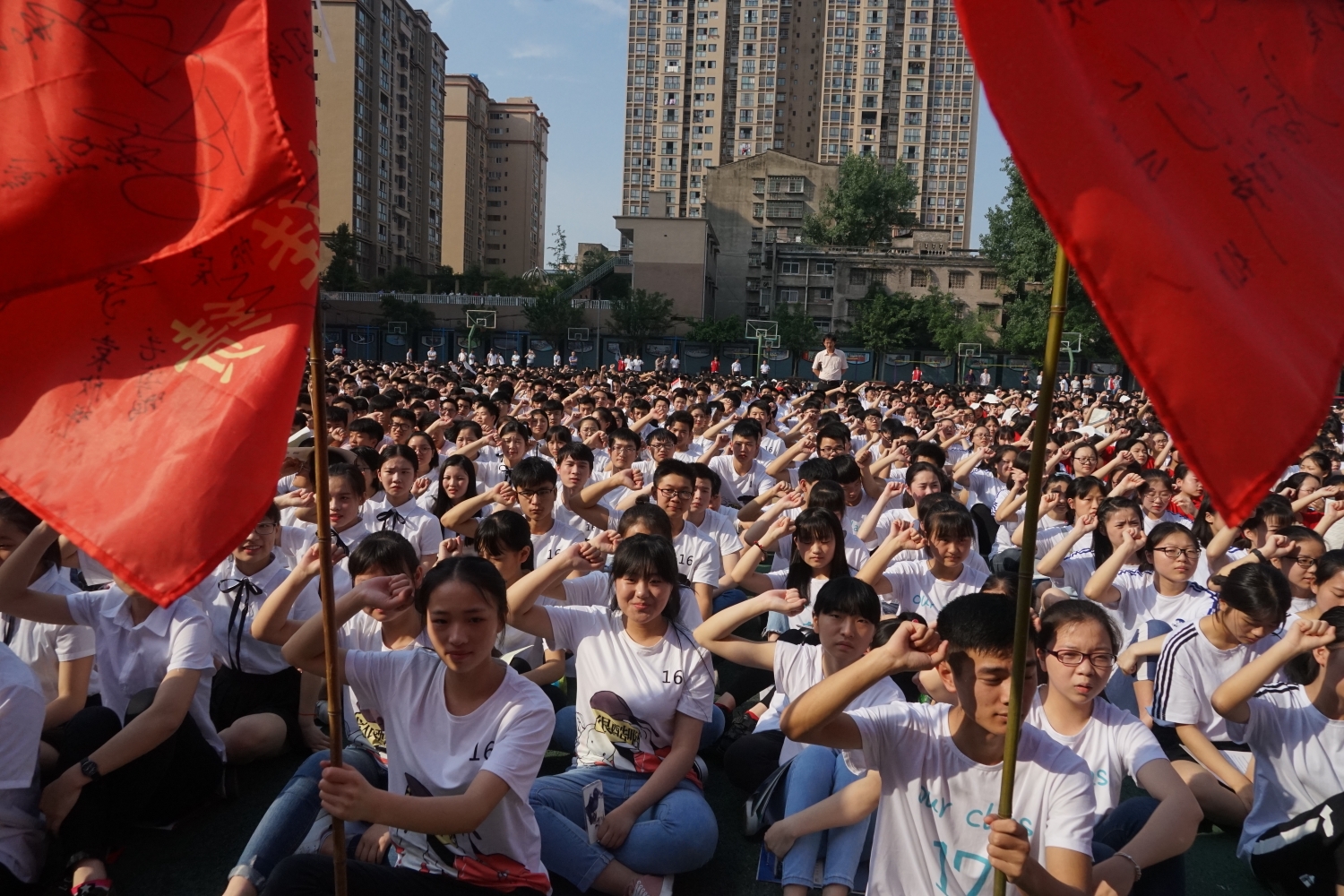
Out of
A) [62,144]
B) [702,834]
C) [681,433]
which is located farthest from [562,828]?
[681,433]

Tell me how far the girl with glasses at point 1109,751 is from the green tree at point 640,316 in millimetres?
48838

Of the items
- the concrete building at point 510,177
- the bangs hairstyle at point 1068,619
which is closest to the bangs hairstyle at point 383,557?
the bangs hairstyle at point 1068,619

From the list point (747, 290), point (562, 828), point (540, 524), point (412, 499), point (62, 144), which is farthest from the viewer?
point (747, 290)

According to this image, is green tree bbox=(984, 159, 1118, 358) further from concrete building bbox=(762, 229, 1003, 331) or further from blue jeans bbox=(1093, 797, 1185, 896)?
blue jeans bbox=(1093, 797, 1185, 896)

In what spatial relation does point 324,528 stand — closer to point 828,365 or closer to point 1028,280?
point 828,365

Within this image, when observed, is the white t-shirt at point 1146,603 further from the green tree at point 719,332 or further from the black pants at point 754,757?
the green tree at point 719,332

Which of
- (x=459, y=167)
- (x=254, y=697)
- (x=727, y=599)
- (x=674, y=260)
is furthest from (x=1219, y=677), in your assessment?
(x=459, y=167)

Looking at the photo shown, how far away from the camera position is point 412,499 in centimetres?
607

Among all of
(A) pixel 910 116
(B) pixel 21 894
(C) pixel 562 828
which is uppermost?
(A) pixel 910 116

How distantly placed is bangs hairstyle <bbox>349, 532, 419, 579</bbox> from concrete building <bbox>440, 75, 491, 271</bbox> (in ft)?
296

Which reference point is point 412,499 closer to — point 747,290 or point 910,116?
point 747,290

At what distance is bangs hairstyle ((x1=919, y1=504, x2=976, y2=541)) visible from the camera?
481cm

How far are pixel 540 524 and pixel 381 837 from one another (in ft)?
8.34

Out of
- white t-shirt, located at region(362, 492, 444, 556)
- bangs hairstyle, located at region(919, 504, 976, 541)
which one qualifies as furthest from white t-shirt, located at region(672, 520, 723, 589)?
white t-shirt, located at region(362, 492, 444, 556)
